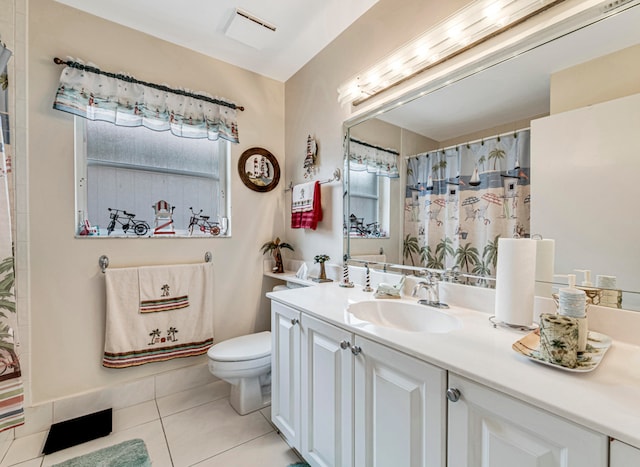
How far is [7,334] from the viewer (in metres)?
1.25

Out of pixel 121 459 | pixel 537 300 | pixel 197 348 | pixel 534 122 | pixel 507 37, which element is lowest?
pixel 121 459

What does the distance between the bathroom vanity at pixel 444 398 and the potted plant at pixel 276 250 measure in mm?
967

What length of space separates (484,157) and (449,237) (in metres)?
0.38

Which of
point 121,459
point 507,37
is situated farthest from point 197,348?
point 507,37

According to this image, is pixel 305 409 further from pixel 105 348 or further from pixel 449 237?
pixel 105 348

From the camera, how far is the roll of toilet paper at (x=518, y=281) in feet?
3.05

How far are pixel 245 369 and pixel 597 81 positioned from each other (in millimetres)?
2051

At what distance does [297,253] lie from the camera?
7.66 feet

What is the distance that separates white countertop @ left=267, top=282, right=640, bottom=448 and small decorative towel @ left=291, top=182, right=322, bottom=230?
1.05 metres

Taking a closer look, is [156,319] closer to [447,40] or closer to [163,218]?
[163,218]

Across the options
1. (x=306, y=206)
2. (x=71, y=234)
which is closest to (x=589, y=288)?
(x=306, y=206)

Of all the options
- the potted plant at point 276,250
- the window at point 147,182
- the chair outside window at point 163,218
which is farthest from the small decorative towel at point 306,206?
the chair outside window at point 163,218

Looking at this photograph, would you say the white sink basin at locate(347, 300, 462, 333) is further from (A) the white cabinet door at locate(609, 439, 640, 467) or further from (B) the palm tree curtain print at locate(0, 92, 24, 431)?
(B) the palm tree curtain print at locate(0, 92, 24, 431)

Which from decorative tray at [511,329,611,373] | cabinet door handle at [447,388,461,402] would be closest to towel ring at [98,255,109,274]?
cabinet door handle at [447,388,461,402]
